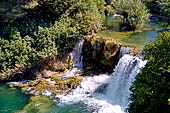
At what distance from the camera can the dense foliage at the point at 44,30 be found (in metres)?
21.6

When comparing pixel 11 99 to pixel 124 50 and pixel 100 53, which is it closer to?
pixel 100 53

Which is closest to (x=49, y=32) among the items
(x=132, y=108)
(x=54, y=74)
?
(x=54, y=74)

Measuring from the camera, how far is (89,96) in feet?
60.7

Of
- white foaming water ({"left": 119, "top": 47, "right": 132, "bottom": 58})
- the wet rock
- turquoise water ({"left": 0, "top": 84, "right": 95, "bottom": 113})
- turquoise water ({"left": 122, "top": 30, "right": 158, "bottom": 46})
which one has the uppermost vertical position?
turquoise water ({"left": 122, "top": 30, "right": 158, "bottom": 46})

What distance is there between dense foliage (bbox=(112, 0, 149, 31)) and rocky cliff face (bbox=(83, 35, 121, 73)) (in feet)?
18.2

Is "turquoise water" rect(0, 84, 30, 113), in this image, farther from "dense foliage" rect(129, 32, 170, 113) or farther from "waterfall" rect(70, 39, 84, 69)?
"dense foliage" rect(129, 32, 170, 113)

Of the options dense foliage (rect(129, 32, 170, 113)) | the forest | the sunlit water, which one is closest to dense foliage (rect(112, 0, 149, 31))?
the forest

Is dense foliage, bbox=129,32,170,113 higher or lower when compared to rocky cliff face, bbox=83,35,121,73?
higher

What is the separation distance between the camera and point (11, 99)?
18438 millimetres

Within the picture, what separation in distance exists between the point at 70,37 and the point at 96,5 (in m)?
7.68

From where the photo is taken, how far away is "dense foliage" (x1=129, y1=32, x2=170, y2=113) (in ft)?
30.7

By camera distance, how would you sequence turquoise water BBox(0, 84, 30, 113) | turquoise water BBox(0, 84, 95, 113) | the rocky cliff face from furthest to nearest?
1. the rocky cliff face
2. turquoise water BBox(0, 84, 30, 113)
3. turquoise water BBox(0, 84, 95, 113)

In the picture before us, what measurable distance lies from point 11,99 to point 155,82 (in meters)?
12.1

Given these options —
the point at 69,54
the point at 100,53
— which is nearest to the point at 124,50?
the point at 100,53
